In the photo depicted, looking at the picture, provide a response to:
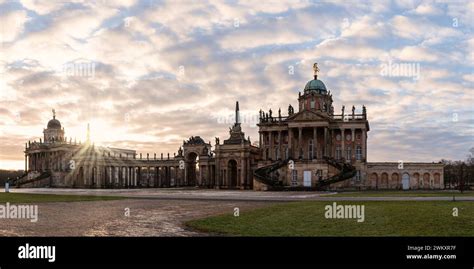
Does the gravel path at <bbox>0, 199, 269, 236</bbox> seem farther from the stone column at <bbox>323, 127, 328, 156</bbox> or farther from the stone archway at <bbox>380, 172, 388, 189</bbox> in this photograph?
the stone archway at <bbox>380, 172, 388, 189</bbox>

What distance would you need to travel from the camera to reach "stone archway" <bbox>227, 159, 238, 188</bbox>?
9725cm

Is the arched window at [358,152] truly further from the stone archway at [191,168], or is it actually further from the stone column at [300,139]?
the stone archway at [191,168]

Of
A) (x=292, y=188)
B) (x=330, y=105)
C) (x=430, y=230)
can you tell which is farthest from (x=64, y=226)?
(x=330, y=105)

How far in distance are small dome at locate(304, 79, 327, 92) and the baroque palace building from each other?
0.23 m

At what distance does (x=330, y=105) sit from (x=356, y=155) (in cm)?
1501

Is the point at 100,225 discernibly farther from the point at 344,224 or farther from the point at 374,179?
the point at 374,179

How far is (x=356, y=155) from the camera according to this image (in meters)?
89.2

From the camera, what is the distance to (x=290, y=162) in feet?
258

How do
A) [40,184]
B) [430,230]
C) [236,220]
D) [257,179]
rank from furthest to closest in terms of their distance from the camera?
[40,184]
[257,179]
[236,220]
[430,230]

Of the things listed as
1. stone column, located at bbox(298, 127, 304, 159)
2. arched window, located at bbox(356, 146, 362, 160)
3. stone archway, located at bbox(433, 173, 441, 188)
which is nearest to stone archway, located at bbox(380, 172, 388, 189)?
arched window, located at bbox(356, 146, 362, 160)

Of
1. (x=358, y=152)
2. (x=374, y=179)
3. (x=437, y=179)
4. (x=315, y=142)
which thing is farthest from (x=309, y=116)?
(x=437, y=179)

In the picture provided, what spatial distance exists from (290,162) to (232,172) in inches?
952

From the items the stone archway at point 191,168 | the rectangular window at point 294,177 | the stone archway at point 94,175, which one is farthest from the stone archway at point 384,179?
the stone archway at point 94,175
